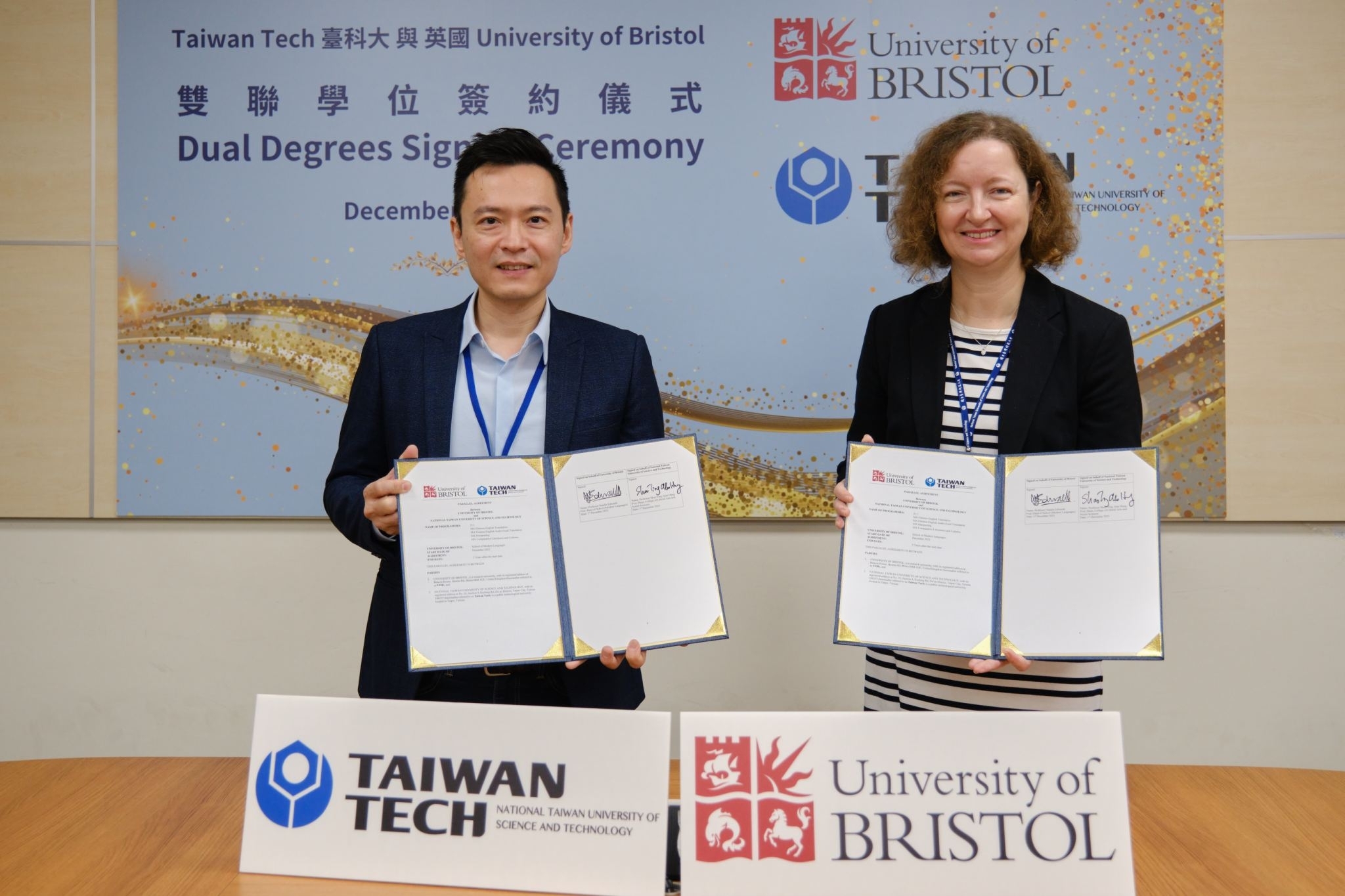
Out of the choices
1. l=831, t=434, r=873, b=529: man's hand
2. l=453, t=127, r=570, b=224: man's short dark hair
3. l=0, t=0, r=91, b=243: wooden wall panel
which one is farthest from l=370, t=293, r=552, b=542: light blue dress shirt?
l=0, t=0, r=91, b=243: wooden wall panel

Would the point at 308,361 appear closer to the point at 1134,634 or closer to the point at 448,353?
the point at 448,353

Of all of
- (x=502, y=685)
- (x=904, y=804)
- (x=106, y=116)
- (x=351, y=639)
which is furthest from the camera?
(x=351, y=639)

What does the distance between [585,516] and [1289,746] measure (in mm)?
2612

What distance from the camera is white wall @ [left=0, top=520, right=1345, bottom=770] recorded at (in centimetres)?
298

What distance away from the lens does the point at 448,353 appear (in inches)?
71.7

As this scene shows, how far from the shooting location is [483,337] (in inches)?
72.9

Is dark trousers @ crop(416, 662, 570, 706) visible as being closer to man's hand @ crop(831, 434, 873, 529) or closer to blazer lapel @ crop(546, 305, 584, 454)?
blazer lapel @ crop(546, 305, 584, 454)

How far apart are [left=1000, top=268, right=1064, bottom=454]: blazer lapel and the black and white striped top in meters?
0.02

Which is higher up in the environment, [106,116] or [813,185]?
[106,116]

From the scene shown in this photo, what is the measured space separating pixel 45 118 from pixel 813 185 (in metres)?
2.33

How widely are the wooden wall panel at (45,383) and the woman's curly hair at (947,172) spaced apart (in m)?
2.47

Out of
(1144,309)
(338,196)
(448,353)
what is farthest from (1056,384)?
(338,196)

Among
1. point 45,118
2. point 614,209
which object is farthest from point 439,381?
point 45,118

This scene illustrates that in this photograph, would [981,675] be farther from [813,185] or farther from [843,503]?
[813,185]
